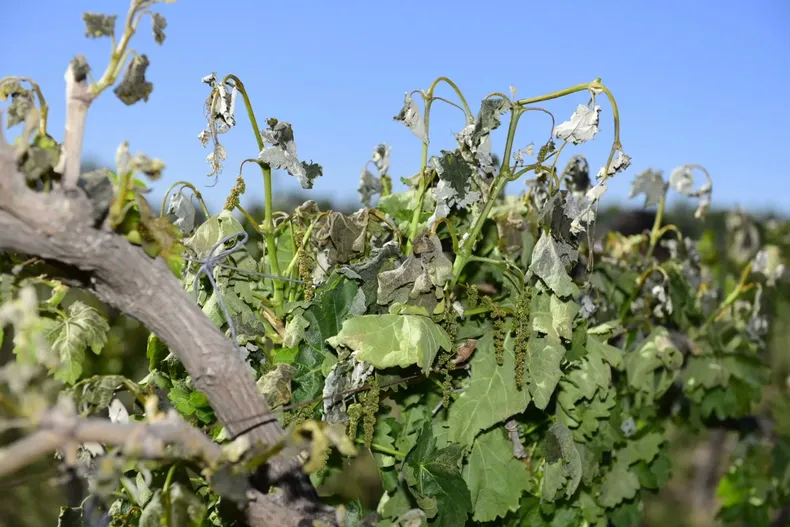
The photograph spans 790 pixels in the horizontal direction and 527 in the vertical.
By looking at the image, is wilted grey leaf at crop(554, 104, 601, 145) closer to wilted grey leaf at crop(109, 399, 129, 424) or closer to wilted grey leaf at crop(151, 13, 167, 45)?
wilted grey leaf at crop(151, 13, 167, 45)

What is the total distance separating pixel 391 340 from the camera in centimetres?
93

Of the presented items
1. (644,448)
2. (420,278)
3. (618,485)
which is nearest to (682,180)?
(644,448)

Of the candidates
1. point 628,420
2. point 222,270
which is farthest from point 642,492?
point 222,270

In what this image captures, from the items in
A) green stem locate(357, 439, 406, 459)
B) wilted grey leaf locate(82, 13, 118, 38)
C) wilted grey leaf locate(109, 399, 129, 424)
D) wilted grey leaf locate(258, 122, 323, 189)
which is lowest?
green stem locate(357, 439, 406, 459)

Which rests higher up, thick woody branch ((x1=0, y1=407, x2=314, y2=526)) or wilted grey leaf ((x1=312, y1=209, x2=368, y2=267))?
wilted grey leaf ((x1=312, y1=209, x2=368, y2=267))

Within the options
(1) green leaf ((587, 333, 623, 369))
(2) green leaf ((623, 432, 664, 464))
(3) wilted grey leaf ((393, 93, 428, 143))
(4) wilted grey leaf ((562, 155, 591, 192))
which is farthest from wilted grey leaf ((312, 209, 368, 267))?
(2) green leaf ((623, 432, 664, 464))

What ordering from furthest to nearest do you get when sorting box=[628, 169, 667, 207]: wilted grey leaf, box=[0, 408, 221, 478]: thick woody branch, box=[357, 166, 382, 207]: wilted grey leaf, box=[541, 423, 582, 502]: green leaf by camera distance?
box=[628, 169, 667, 207]: wilted grey leaf < box=[357, 166, 382, 207]: wilted grey leaf < box=[541, 423, 582, 502]: green leaf < box=[0, 408, 221, 478]: thick woody branch

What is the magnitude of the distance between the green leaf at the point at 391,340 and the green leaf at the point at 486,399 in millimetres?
127

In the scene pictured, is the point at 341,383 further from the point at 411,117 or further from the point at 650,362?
the point at 650,362

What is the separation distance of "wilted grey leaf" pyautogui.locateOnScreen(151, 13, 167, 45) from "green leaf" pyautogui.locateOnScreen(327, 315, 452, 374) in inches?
17.1

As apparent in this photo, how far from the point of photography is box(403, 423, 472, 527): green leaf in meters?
0.99

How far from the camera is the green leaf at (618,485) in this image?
1.50 metres

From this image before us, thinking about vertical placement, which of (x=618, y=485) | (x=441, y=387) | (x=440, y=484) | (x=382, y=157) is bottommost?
(x=618, y=485)

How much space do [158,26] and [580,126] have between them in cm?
58
